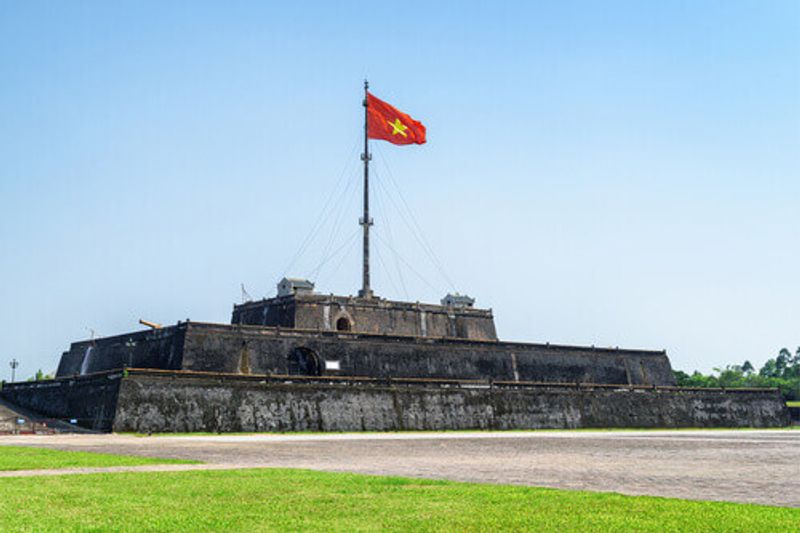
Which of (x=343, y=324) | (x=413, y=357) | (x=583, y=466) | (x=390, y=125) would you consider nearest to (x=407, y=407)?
(x=413, y=357)

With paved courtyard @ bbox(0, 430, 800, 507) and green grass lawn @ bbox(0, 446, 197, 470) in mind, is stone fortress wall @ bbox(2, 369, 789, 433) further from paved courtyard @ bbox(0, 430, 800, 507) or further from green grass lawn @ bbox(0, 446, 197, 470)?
green grass lawn @ bbox(0, 446, 197, 470)

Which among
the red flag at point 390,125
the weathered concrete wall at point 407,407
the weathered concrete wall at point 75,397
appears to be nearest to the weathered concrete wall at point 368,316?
the weathered concrete wall at point 407,407

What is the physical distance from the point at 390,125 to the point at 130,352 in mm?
21213

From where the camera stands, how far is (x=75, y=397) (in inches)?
1363

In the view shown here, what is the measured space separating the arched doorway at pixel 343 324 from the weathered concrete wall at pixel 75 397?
15.9 m

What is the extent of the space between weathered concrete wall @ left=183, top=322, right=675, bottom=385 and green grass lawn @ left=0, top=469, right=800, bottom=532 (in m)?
28.6

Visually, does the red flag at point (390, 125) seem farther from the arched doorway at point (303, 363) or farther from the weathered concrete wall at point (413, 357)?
the arched doorway at point (303, 363)

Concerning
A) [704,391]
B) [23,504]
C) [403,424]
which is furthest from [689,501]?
[704,391]

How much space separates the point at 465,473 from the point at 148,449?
10010 mm

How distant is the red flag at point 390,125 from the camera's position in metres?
48.9

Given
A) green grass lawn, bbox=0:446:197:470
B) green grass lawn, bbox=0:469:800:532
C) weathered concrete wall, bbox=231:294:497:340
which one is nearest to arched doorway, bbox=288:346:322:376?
weathered concrete wall, bbox=231:294:497:340

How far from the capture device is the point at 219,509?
7.86 m

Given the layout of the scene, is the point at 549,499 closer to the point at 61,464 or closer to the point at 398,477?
the point at 398,477

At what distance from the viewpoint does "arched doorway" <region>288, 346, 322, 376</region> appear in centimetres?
4034
